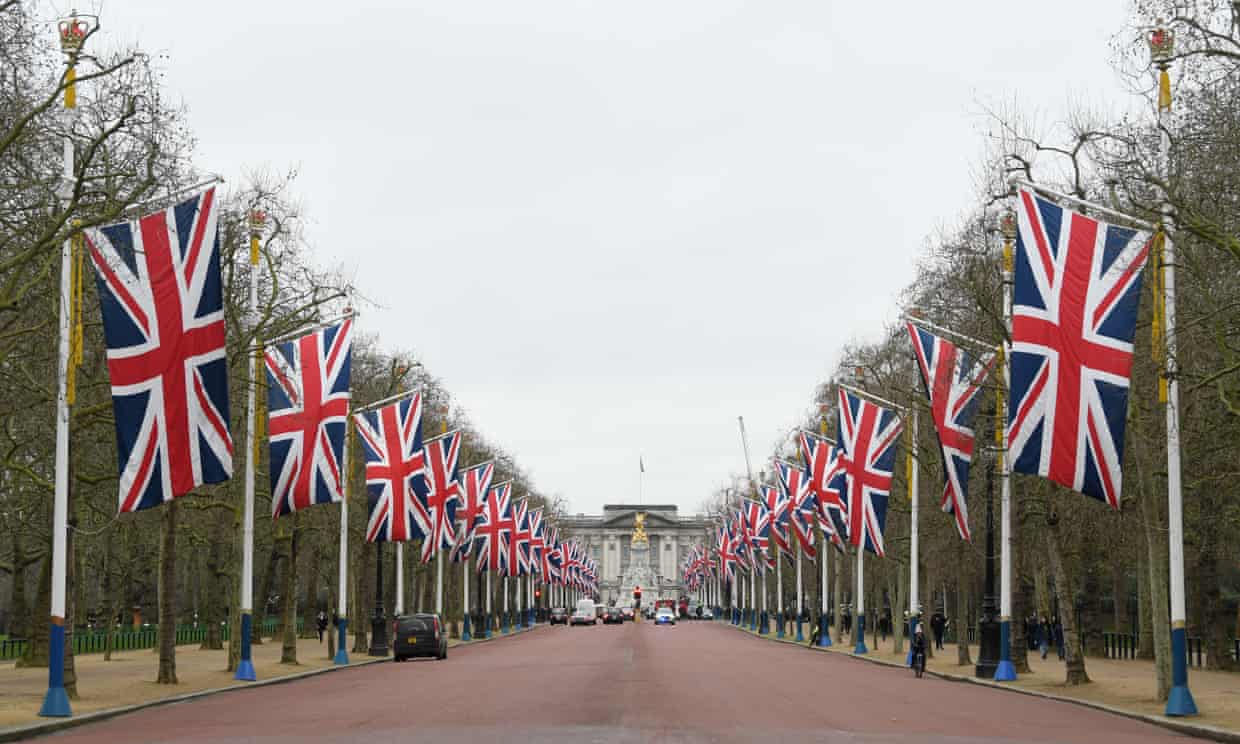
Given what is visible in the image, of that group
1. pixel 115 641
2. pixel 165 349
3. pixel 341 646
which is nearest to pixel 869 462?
pixel 341 646

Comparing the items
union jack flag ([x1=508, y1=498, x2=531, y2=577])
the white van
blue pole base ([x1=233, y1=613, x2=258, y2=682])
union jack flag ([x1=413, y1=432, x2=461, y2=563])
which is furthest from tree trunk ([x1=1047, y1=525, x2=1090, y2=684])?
the white van

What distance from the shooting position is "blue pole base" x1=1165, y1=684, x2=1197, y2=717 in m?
27.6

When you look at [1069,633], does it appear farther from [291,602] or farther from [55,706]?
[291,602]

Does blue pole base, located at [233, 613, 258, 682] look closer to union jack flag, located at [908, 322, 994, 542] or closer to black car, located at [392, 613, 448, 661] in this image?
black car, located at [392, 613, 448, 661]

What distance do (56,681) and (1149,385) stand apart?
70.3ft

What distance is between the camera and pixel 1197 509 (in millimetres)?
43062

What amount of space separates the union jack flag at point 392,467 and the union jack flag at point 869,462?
14.0m

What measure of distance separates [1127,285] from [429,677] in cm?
2340

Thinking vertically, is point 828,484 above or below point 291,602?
above

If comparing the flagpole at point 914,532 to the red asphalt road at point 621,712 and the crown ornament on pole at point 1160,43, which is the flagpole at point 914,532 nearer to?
the red asphalt road at point 621,712

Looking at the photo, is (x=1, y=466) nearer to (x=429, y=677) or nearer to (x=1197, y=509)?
(x=429, y=677)

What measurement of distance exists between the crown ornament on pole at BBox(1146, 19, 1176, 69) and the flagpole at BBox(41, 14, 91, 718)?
17.0 metres

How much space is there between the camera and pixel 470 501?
71.8m

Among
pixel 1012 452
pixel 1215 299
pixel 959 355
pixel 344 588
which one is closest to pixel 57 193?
pixel 1012 452
